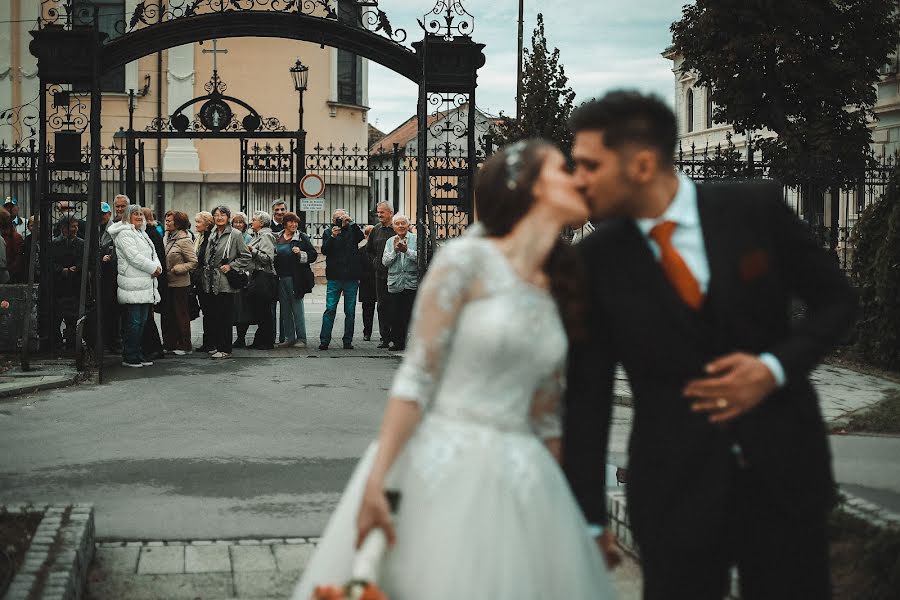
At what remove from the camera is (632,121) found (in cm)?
331

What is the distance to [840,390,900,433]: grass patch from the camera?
11.0 metres

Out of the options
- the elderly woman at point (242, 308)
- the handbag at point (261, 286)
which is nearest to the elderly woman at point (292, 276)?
the handbag at point (261, 286)

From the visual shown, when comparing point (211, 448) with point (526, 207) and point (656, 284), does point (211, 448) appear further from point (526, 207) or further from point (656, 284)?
point (656, 284)

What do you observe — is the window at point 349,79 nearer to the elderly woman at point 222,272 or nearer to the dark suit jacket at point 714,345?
the elderly woman at point 222,272

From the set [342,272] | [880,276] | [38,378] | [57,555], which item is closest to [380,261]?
[342,272]

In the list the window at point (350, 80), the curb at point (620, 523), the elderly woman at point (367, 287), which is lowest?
the curb at point (620, 523)

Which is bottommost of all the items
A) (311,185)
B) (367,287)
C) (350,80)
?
(367,287)

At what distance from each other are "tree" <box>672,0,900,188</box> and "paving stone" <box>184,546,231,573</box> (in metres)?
23.7

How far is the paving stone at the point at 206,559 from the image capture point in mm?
6367

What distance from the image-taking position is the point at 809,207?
58.0ft

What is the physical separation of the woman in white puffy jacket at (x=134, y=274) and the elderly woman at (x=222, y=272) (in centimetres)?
104

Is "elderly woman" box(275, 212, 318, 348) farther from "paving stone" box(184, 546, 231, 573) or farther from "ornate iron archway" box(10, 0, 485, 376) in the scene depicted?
"paving stone" box(184, 546, 231, 573)

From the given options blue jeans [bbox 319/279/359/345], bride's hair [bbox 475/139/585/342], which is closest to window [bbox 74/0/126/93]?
blue jeans [bbox 319/279/359/345]

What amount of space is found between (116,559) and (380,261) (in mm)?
10756
